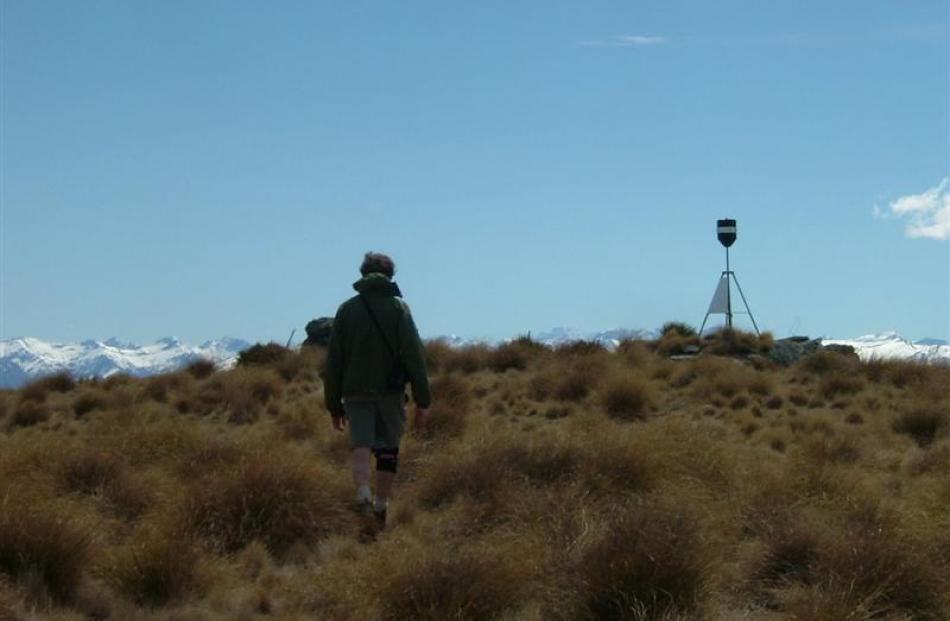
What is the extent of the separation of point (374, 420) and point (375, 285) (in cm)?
105

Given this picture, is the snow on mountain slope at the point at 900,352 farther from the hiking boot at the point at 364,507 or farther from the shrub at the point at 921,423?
the hiking boot at the point at 364,507

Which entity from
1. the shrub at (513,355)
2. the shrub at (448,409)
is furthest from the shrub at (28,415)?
the shrub at (513,355)

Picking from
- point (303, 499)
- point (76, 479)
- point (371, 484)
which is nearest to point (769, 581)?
point (303, 499)

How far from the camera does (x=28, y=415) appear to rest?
58.0ft

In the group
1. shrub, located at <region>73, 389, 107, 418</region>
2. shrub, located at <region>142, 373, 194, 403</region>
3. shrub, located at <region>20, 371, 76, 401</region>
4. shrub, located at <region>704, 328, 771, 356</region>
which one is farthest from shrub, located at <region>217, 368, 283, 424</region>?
shrub, located at <region>704, 328, 771, 356</region>

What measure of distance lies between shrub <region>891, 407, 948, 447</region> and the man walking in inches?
276

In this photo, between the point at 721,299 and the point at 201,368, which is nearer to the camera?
the point at 201,368

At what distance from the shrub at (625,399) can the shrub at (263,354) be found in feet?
25.1

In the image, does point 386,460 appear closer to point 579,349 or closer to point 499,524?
point 499,524

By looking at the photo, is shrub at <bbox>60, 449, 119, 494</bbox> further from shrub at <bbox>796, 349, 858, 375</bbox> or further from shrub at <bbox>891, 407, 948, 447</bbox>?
shrub at <bbox>796, 349, 858, 375</bbox>

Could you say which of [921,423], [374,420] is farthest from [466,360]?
[374,420]

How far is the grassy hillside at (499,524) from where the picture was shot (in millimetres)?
6586

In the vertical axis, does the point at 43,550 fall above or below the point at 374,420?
below

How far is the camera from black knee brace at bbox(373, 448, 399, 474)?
30.7 ft
